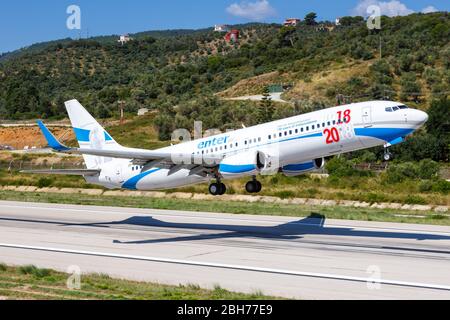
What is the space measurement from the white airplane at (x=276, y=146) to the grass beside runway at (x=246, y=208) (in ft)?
29.7

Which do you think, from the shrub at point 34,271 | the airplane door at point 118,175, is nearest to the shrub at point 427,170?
the airplane door at point 118,175

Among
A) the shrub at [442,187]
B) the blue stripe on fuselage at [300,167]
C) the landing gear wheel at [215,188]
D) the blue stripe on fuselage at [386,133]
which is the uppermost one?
the blue stripe on fuselage at [386,133]

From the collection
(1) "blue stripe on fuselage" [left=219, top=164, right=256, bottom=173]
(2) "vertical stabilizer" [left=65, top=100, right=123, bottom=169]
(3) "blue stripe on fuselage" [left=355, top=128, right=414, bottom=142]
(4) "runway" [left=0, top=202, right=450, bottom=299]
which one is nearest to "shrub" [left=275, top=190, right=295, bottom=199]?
(4) "runway" [left=0, top=202, right=450, bottom=299]

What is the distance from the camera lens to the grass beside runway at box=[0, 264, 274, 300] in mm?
21188

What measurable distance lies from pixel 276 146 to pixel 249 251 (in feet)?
24.1

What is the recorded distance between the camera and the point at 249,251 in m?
31.1

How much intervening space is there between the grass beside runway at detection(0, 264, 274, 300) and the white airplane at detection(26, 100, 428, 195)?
1075 cm

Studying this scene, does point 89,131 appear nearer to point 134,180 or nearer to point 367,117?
point 134,180

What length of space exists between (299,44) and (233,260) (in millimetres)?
150620

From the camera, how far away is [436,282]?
23344mm

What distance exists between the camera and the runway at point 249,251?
77.2 ft

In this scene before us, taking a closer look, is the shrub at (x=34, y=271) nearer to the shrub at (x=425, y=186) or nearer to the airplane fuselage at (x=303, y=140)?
the airplane fuselage at (x=303, y=140)
